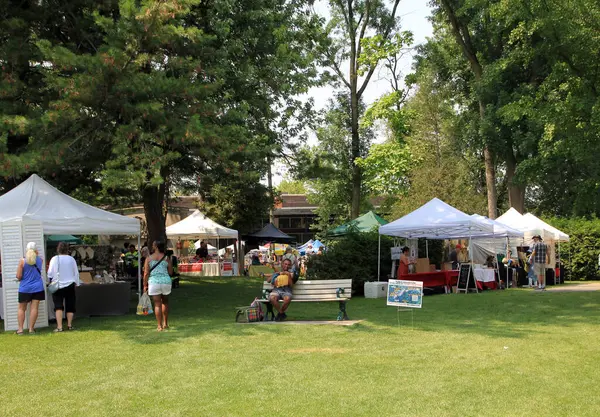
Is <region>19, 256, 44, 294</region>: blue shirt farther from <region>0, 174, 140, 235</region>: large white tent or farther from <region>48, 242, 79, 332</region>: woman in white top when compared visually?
<region>0, 174, 140, 235</region>: large white tent

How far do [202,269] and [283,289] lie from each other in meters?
21.1

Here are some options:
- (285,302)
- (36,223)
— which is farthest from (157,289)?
(36,223)

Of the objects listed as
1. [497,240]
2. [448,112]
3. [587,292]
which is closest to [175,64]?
[587,292]

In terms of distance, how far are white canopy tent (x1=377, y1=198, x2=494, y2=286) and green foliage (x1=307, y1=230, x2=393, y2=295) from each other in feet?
2.40

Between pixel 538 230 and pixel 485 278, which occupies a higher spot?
pixel 538 230

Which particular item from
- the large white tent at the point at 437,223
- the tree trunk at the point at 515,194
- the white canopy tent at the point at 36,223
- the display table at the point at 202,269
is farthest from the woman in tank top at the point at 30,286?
the tree trunk at the point at 515,194

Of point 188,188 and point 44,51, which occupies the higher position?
point 44,51

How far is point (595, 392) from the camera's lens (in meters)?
6.83

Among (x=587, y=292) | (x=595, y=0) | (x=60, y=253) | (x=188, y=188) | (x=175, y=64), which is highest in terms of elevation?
(x=595, y=0)

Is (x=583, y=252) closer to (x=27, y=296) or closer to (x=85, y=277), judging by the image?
(x=85, y=277)

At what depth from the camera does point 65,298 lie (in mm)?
12734

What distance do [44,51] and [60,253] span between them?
4415 millimetres

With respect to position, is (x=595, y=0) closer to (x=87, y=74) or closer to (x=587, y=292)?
(x=587, y=292)

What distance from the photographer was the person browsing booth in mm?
13148
